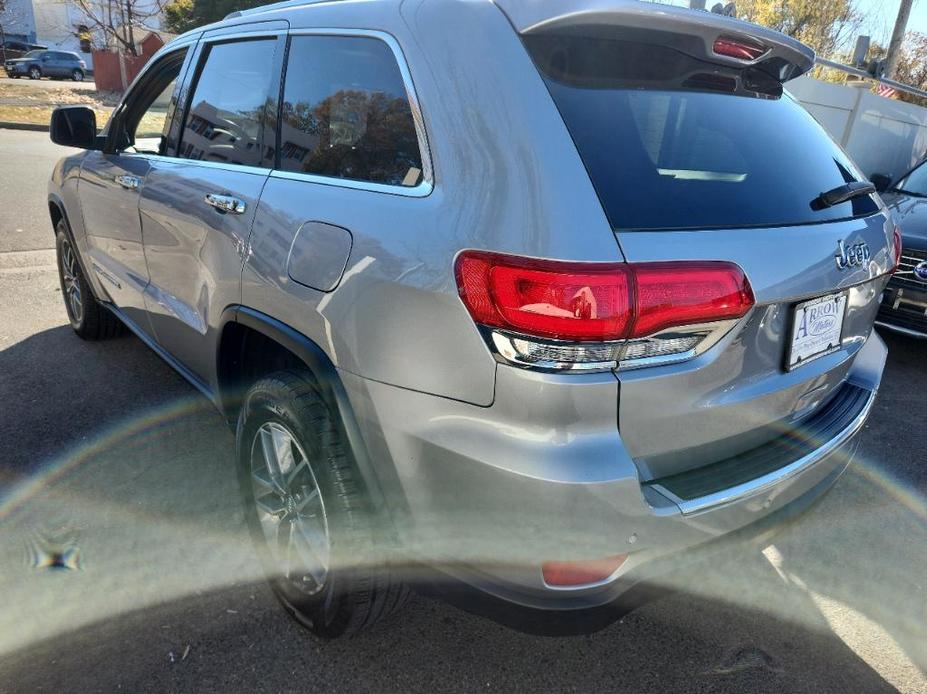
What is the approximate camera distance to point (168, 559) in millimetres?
2596

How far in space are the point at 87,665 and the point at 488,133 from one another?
1.97 metres

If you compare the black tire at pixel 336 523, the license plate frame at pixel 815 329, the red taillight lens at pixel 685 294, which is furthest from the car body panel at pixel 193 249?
Answer: the license plate frame at pixel 815 329

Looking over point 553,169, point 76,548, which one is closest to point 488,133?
point 553,169

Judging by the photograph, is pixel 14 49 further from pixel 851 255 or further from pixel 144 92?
pixel 851 255

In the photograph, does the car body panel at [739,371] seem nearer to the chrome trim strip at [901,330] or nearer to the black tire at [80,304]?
the chrome trim strip at [901,330]

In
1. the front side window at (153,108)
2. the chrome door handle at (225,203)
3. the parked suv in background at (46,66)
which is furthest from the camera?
the parked suv in background at (46,66)

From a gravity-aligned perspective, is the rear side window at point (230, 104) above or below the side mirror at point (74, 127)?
above

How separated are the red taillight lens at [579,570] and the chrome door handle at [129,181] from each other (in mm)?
2551

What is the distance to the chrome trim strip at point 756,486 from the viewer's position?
167 cm

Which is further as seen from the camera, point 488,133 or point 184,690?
point 184,690

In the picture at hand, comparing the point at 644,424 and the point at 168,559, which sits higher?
the point at 644,424

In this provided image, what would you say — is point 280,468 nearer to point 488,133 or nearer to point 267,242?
point 267,242

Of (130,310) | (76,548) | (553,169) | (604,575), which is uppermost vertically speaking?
(553,169)

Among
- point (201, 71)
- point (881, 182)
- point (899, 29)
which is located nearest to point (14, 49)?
point (899, 29)
